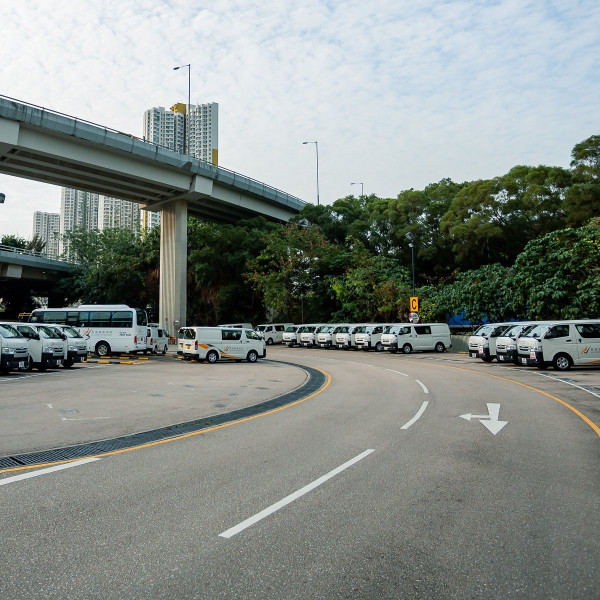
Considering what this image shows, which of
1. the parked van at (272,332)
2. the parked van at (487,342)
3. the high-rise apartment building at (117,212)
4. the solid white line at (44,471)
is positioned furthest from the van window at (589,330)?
the high-rise apartment building at (117,212)

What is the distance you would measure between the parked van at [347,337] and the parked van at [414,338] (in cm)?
361

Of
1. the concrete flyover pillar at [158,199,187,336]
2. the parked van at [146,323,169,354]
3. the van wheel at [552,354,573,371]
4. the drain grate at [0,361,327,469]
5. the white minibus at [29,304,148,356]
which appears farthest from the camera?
the concrete flyover pillar at [158,199,187,336]

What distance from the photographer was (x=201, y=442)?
27.5 ft

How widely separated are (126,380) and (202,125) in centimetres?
6729

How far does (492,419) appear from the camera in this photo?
409 inches

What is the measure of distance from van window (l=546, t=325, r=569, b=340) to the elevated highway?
31702 mm

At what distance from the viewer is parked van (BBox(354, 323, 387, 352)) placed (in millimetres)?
38344

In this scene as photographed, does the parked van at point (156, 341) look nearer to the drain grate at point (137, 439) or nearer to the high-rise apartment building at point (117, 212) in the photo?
the drain grate at point (137, 439)

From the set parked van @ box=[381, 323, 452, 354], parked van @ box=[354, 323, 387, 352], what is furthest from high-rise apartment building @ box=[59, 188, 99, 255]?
parked van @ box=[381, 323, 452, 354]

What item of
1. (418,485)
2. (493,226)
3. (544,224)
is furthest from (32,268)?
(418,485)

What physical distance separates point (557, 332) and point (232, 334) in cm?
1549

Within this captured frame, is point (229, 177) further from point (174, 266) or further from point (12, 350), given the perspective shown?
point (12, 350)

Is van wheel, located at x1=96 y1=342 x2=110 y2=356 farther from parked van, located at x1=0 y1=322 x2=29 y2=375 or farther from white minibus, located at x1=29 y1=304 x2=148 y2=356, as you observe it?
parked van, located at x1=0 y1=322 x2=29 y2=375

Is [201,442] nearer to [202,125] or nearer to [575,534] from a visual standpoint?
[575,534]
